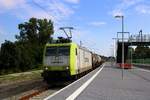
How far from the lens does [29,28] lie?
419ft

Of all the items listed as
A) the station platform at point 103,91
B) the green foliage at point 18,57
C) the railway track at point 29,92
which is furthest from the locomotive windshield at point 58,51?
the green foliage at point 18,57

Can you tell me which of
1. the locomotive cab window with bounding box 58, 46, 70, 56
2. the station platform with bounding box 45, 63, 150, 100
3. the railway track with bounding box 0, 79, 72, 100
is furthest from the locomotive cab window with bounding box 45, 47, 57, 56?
the station platform with bounding box 45, 63, 150, 100

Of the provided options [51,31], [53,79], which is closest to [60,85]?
[53,79]

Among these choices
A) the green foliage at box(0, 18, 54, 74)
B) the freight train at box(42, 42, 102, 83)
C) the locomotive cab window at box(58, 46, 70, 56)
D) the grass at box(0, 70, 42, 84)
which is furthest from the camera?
the green foliage at box(0, 18, 54, 74)

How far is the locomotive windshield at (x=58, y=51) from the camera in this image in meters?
28.9

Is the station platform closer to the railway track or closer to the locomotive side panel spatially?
the railway track

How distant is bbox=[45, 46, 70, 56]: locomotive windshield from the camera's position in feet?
94.9

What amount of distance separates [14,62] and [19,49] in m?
5.14

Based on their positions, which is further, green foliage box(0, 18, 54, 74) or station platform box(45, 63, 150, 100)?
green foliage box(0, 18, 54, 74)

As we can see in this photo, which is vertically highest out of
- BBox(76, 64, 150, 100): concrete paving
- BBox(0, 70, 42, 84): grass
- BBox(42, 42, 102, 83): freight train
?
BBox(42, 42, 102, 83): freight train

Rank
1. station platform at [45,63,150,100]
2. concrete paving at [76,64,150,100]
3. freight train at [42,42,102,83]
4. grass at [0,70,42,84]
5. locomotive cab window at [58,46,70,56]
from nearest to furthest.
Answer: station platform at [45,63,150,100]
concrete paving at [76,64,150,100]
freight train at [42,42,102,83]
locomotive cab window at [58,46,70,56]
grass at [0,70,42,84]

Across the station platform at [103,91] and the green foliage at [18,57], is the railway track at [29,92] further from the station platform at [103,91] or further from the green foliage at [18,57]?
the green foliage at [18,57]

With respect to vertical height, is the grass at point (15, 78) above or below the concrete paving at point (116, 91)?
below

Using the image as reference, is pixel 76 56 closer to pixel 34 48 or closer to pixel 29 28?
pixel 34 48
